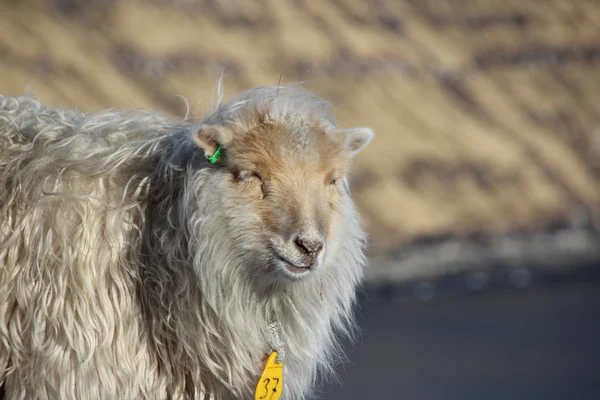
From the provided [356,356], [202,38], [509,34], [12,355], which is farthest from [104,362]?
[509,34]

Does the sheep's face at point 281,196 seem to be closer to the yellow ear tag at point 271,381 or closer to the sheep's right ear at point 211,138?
the sheep's right ear at point 211,138

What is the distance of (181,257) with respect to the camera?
12.6ft

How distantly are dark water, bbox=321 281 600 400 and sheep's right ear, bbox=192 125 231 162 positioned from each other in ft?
20.1

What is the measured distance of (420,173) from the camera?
23688 millimetres

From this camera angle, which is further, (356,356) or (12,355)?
(356,356)

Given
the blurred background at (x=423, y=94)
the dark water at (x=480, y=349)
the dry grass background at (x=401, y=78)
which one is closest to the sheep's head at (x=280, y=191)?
the dark water at (x=480, y=349)

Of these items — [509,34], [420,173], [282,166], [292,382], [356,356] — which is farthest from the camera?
[509,34]

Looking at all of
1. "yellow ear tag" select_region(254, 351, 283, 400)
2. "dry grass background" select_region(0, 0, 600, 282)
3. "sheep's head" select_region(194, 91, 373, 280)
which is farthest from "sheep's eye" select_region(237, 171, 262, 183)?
"dry grass background" select_region(0, 0, 600, 282)

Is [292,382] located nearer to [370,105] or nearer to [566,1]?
[370,105]

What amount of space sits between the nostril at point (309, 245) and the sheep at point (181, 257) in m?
0.07

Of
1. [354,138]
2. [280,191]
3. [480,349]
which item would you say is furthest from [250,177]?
[480,349]

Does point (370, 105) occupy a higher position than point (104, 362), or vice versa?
point (370, 105)

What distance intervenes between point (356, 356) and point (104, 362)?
8.86m

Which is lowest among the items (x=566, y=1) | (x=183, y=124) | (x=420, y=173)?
(x=183, y=124)
